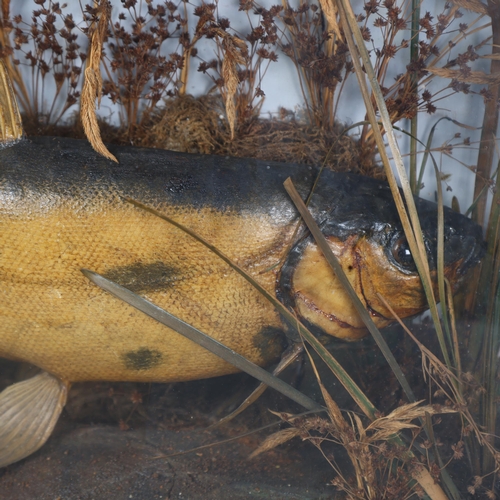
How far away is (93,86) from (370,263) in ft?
2.47

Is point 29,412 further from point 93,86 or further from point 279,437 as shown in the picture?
point 93,86

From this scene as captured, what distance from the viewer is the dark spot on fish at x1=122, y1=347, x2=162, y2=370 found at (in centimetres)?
139

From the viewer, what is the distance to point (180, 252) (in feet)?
4.35

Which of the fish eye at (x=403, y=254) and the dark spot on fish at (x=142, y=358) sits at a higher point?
the fish eye at (x=403, y=254)

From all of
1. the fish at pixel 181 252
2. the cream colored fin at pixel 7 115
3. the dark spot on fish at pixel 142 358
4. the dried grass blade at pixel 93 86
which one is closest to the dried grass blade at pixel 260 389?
the fish at pixel 181 252

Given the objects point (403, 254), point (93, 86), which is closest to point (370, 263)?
point (403, 254)

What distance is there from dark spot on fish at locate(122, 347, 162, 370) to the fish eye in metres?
0.63

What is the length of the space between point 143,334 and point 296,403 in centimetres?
41

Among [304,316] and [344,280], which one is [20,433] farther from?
[344,280]

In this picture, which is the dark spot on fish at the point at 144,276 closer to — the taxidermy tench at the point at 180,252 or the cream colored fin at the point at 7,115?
the taxidermy tench at the point at 180,252

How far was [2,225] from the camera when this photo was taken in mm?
1278

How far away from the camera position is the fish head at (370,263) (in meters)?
1.31

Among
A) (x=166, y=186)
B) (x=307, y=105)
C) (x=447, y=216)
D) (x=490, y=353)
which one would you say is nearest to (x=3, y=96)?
(x=166, y=186)

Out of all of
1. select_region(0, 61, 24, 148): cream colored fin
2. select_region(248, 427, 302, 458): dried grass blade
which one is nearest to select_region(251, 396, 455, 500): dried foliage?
select_region(248, 427, 302, 458): dried grass blade
